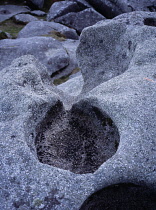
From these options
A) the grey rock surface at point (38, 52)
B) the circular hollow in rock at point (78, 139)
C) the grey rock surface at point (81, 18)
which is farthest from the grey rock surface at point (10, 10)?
the circular hollow in rock at point (78, 139)

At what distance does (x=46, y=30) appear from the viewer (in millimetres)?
15266

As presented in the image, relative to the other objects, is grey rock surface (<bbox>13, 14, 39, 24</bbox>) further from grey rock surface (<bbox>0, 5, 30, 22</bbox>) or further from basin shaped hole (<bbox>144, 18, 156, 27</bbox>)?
basin shaped hole (<bbox>144, 18, 156, 27</bbox>)

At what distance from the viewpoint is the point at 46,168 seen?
131 inches

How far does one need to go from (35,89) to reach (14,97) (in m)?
0.69

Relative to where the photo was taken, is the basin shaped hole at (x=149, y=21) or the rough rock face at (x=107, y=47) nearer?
the rough rock face at (x=107, y=47)

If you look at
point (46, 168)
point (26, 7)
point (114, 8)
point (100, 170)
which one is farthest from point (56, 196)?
point (26, 7)

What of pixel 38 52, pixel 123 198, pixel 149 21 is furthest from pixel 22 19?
pixel 123 198

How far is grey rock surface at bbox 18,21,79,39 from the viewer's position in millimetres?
14859

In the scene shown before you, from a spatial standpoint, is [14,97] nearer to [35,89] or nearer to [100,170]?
[35,89]

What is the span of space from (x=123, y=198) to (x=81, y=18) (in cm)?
1502

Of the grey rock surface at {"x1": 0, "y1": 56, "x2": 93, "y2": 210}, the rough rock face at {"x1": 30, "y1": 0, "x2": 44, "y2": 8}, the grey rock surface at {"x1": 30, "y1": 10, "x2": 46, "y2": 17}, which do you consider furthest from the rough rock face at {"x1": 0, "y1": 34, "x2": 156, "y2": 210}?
the rough rock face at {"x1": 30, "y1": 0, "x2": 44, "y2": 8}

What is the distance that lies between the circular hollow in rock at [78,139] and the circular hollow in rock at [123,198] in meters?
0.74

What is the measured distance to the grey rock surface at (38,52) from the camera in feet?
36.6

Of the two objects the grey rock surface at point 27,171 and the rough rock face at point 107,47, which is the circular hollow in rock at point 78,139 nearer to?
the grey rock surface at point 27,171
